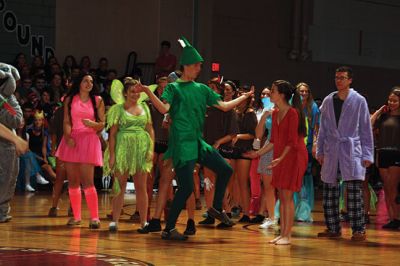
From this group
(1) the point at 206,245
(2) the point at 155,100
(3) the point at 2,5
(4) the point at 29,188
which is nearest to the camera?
(1) the point at 206,245

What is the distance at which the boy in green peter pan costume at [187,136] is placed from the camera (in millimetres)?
10055

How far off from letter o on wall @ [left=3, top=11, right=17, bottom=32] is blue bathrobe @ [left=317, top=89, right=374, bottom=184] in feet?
37.6

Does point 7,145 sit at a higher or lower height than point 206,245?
higher

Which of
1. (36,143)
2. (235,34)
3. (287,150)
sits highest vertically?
(235,34)

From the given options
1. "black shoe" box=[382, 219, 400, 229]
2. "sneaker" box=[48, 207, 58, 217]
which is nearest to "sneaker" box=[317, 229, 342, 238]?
"black shoe" box=[382, 219, 400, 229]

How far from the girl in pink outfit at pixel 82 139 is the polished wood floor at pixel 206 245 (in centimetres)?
43

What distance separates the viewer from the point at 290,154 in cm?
995

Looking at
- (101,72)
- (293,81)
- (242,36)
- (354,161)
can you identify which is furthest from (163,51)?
(354,161)

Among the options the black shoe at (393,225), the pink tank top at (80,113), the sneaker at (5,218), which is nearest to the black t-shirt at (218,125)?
the pink tank top at (80,113)

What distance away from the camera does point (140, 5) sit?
22703 mm

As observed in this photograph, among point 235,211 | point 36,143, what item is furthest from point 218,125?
point 36,143

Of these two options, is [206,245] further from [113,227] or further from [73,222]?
[73,222]

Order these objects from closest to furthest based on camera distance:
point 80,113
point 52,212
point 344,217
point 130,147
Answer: point 130,147 < point 80,113 < point 52,212 < point 344,217

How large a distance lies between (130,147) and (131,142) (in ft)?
0.20
